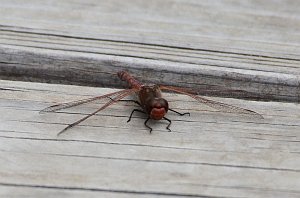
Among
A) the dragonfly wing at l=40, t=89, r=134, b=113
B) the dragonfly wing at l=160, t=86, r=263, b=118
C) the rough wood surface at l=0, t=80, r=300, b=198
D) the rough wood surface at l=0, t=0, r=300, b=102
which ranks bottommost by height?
the rough wood surface at l=0, t=80, r=300, b=198

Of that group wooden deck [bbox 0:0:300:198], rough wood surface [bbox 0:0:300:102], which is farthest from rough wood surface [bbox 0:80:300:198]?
rough wood surface [bbox 0:0:300:102]

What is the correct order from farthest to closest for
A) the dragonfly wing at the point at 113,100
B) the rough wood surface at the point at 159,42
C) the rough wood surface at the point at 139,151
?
the rough wood surface at the point at 159,42, the dragonfly wing at the point at 113,100, the rough wood surface at the point at 139,151

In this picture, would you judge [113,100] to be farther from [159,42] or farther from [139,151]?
[159,42]

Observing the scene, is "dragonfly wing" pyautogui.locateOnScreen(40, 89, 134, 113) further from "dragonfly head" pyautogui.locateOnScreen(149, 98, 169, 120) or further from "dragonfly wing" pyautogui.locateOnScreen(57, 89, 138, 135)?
"dragonfly head" pyautogui.locateOnScreen(149, 98, 169, 120)

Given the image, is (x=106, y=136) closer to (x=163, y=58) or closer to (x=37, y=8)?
(x=163, y=58)

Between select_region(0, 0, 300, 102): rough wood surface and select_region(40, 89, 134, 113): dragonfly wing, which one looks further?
select_region(0, 0, 300, 102): rough wood surface

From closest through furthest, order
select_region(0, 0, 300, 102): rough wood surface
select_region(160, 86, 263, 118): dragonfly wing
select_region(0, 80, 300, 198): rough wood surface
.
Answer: select_region(0, 80, 300, 198): rough wood surface
select_region(160, 86, 263, 118): dragonfly wing
select_region(0, 0, 300, 102): rough wood surface

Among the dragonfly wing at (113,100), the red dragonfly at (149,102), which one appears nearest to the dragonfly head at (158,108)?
the red dragonfly at (149,102)

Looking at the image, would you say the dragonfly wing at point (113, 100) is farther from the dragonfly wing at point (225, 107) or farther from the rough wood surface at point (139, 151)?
the dragonfly wing at point (225, 107)
